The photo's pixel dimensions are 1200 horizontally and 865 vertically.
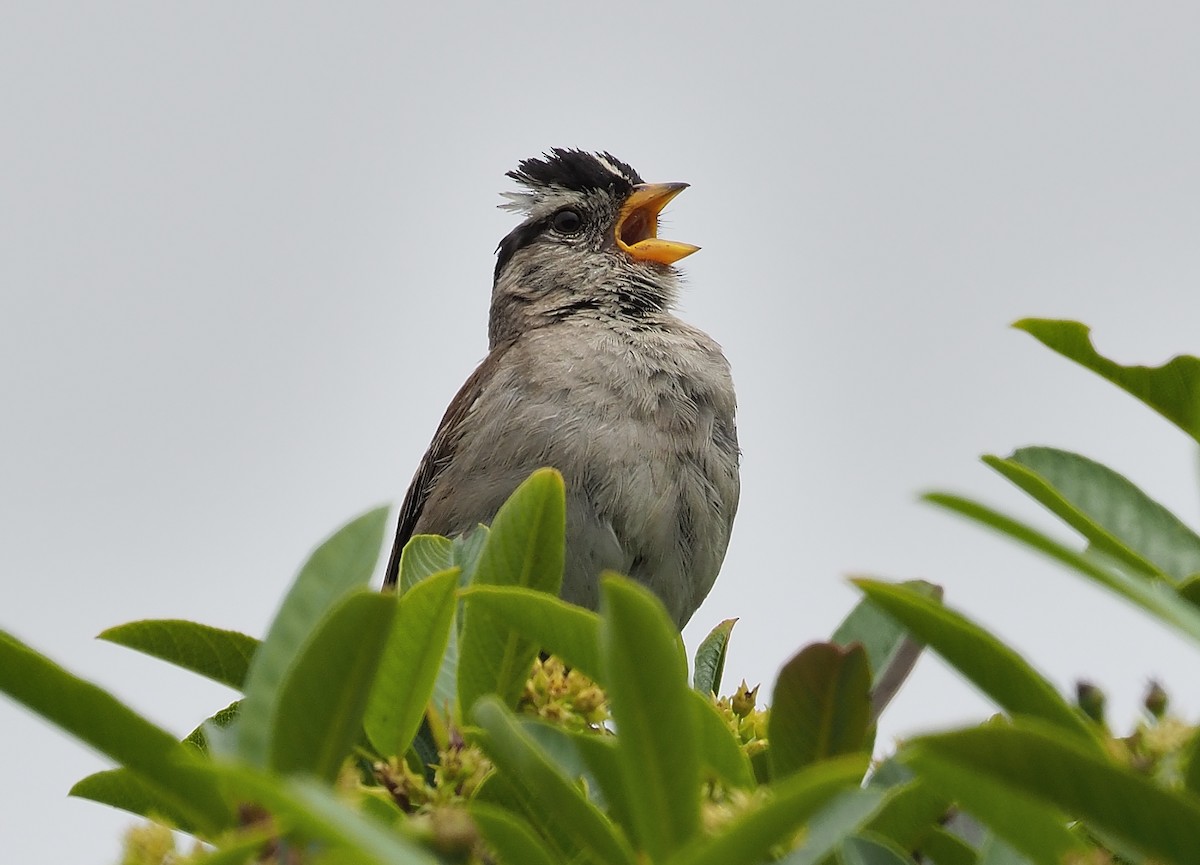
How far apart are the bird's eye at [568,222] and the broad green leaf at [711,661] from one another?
14.0ft

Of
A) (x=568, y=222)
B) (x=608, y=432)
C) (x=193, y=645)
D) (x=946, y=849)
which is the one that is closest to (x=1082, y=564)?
(x=946, y=849)

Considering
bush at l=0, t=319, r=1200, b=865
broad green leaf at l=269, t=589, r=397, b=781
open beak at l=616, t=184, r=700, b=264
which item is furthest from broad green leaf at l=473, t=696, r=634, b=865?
open beak at l=616, t=184, r=700, b=264

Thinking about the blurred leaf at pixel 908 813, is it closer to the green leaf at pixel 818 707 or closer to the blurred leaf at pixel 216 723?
the green leaf at pixel 818 707

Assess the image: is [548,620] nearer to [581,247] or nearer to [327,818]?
[327,818]

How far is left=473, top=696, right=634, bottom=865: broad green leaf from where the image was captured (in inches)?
47.6

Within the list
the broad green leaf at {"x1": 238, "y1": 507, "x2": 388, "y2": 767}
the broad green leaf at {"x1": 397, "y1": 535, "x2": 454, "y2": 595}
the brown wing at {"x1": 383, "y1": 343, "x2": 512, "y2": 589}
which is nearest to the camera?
the broad green leaf at {"x1": 238, "y1": 507, "x2": 388, "y2": 767}

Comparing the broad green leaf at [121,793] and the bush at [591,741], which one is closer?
the bush at [591,741]

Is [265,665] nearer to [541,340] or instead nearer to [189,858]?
[189,858]

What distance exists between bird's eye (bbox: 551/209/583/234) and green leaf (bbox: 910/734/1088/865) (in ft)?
18.4

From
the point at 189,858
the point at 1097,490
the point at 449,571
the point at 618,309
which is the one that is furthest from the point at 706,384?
the point at 189,858

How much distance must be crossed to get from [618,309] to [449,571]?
4496 mm

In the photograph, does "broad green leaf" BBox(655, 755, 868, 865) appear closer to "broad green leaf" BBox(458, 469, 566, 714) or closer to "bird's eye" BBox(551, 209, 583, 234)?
"broad green leaf" BBox(458, 469, 566, 714)

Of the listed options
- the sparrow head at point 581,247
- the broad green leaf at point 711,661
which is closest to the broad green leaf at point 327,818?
the broad green leaf at point 711,661

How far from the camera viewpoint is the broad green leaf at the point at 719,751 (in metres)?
1.46
